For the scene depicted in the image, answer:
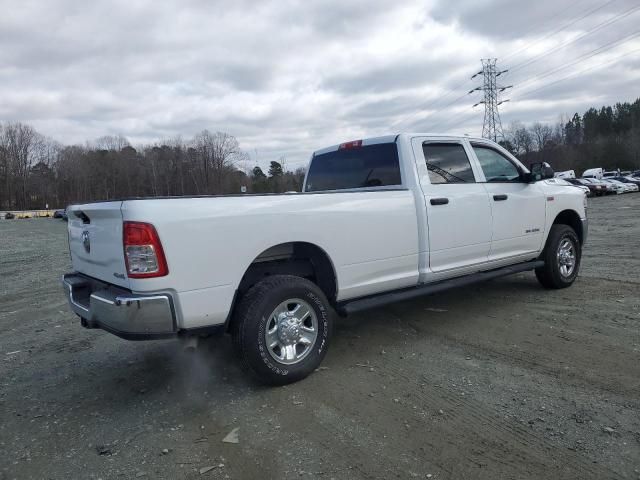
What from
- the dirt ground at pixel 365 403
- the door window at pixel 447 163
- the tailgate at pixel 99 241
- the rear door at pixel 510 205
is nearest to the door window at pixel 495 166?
the rear door at pixel 510 205

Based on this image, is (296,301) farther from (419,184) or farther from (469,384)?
(419,184)

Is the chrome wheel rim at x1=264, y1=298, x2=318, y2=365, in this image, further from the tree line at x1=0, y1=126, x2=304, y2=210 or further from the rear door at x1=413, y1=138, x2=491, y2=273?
the tree line at x1=0, y1=126, x2=304, y2=210

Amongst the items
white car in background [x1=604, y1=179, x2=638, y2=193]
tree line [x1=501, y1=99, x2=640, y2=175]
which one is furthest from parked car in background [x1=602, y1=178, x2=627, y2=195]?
tree line [x1=501, y1=99, x2=640, y2=175]

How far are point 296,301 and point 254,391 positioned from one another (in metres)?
0.77

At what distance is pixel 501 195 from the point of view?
18.1 feet

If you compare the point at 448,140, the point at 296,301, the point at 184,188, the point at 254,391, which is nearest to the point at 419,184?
the point at 448,140

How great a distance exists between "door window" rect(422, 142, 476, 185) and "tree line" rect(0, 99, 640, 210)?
212ft

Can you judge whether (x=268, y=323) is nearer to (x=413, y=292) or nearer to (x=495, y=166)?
(x=413, y=292)

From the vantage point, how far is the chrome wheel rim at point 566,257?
21.0ft

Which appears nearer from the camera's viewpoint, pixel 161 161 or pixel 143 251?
pixel 143 251

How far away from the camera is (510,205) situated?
5641mm

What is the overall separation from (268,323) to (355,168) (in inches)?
94.2

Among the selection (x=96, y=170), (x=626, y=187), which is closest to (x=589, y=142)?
(x=626, y=187)

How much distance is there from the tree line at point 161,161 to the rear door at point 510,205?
6424 cm
